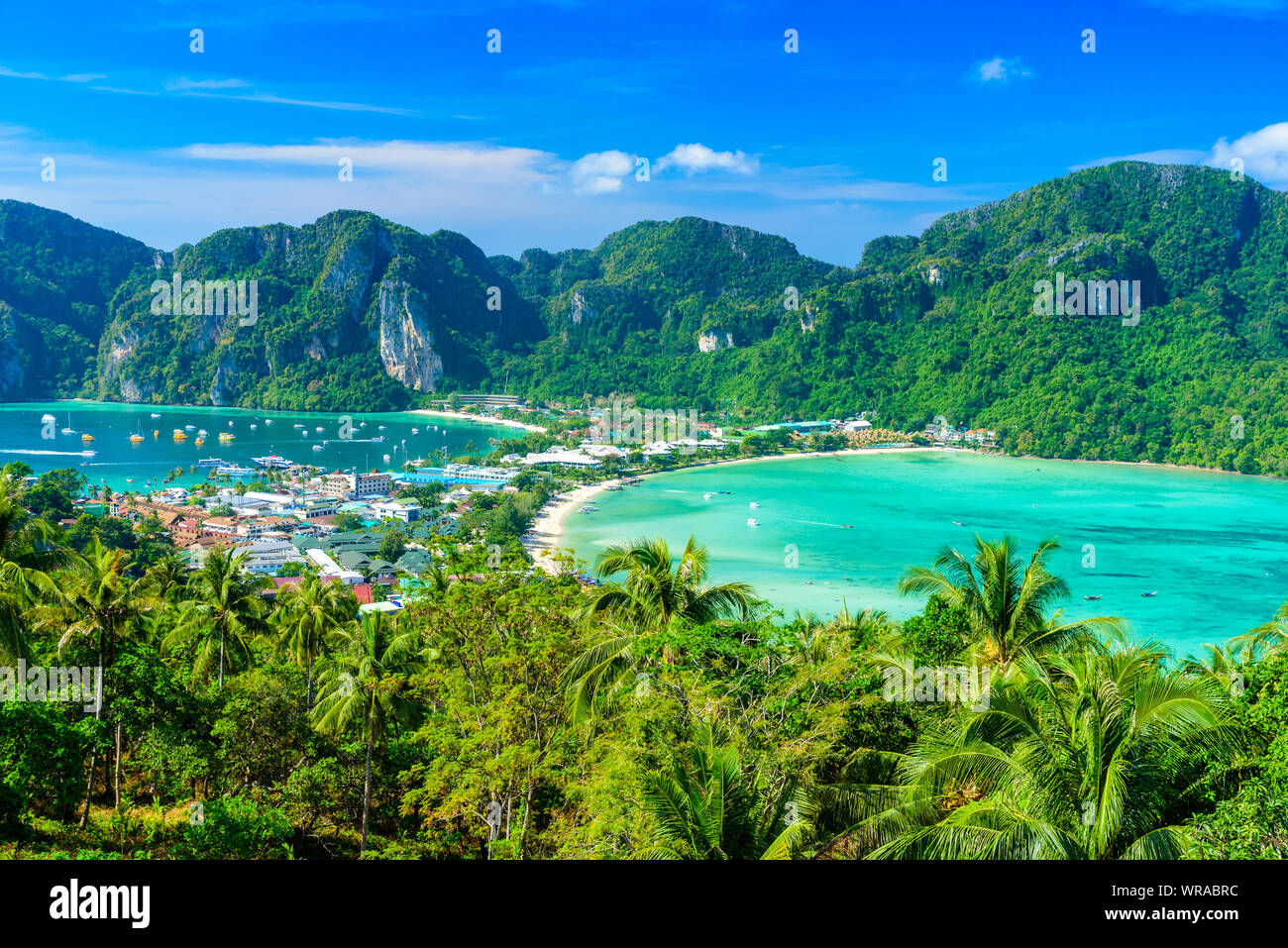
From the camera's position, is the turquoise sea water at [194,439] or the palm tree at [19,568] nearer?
the palm tree at [19,568]

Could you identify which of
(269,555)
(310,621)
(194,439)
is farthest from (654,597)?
(194,439)

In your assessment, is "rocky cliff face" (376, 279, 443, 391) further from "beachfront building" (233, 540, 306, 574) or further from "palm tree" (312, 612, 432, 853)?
"palm tree" (312, 612, 432, 853)

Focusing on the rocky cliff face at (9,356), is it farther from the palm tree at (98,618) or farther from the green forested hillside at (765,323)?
the palm tree at (98,618)

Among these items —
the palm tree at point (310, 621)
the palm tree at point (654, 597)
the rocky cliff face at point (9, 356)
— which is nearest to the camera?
the palm tree at point (654, 597)

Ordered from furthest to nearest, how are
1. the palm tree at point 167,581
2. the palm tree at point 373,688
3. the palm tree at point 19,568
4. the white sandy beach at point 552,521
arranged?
the white sandy beach at point 552,521 < the palm tree at point 167,581 < the palm tree at point 373,688 < the palm tree at point 19,568

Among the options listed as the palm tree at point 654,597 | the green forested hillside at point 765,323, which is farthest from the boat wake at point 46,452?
the palm tree at point 654,597
